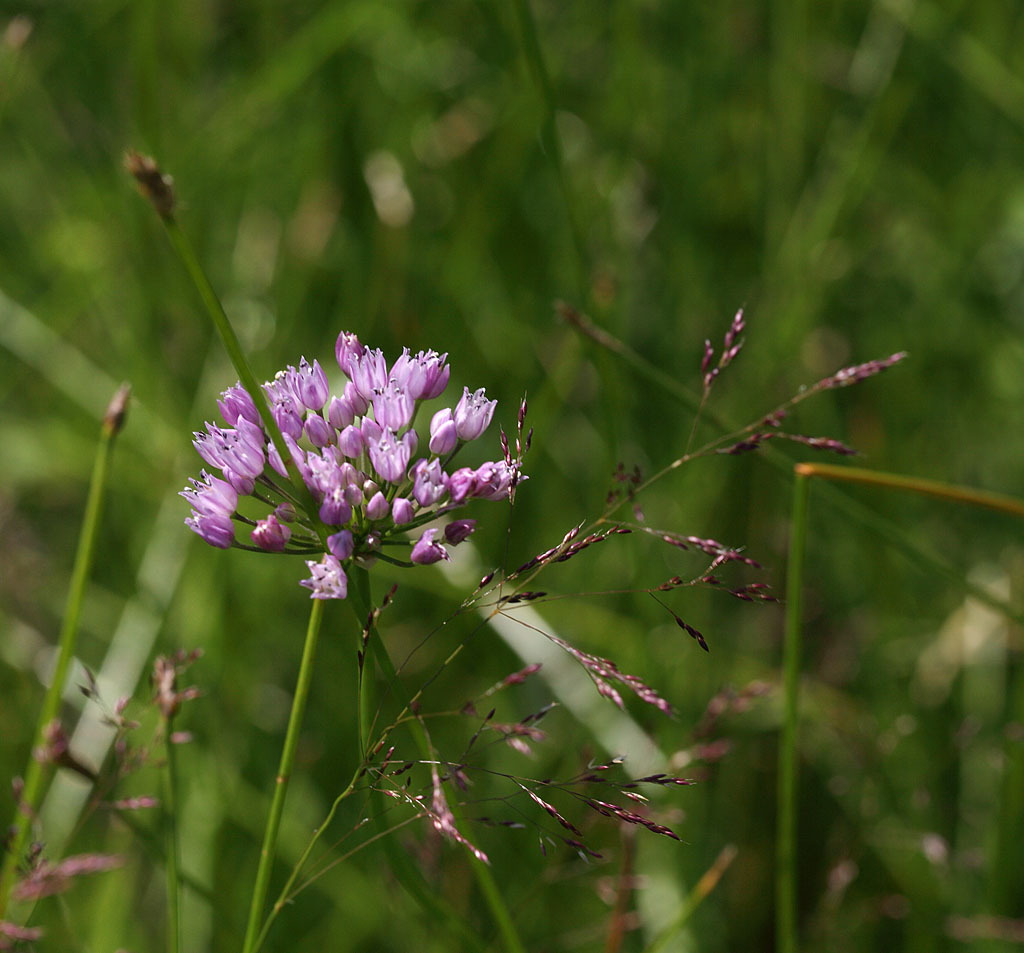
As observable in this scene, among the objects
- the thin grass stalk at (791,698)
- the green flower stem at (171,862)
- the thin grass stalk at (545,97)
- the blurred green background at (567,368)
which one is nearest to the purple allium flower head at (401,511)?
the green flower stem at (171,862)

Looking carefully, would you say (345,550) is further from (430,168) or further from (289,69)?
(430,168)

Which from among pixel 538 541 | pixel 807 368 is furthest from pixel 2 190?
pixel 807 368

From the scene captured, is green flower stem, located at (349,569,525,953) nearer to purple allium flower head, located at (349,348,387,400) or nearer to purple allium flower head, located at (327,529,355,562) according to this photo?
purple allium flower head, located at (327,529,355,562)

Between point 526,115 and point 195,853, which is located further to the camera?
point 526,115

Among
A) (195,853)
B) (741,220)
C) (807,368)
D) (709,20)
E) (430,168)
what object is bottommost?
(195,853)

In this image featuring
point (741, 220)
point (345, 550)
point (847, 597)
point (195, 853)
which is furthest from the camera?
point (741, 220)

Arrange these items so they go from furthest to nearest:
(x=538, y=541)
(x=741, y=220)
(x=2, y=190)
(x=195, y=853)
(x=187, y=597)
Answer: (x=2, y=190) < (x=741, y=220) < (x=538, y=541) < (x=187, y=597) < (x=195, y=853)

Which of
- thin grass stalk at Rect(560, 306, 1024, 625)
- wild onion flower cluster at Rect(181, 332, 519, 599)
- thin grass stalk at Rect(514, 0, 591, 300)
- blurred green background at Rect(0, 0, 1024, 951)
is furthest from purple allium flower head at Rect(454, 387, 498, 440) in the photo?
blurred green background at Rect(0, 0, 1024, 951)

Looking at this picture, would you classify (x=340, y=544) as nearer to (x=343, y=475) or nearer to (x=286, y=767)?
(x=343, y=475)
